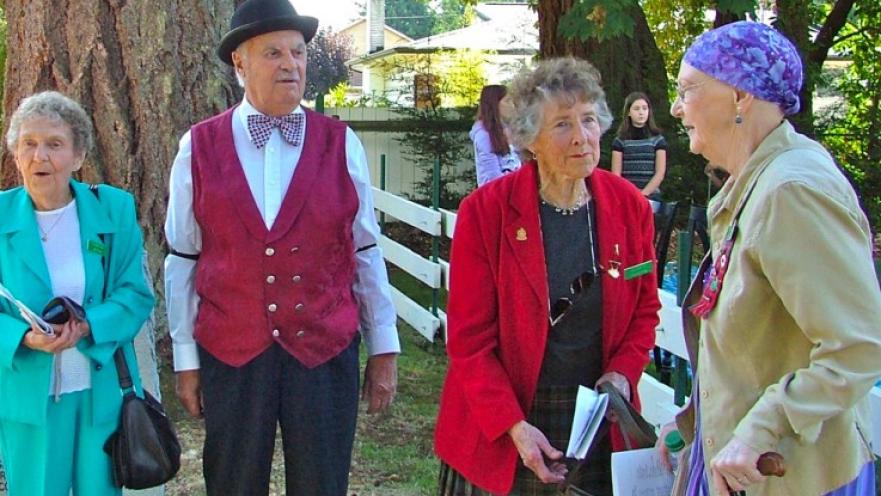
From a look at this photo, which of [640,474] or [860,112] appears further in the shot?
[860,112]

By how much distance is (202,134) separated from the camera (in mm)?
3229

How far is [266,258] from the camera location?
311 cm

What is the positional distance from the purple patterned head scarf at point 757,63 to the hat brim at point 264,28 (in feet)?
5.06

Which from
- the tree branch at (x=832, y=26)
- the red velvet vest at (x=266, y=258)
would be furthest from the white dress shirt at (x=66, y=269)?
the tree branch at (x=832, y=26)

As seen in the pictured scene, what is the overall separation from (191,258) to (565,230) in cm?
122

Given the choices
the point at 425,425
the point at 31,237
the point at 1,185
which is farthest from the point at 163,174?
the point at 31,237

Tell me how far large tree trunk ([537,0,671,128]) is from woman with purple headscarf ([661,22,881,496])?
9511 millimetres

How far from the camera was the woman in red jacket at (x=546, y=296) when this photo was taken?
2.97 meters

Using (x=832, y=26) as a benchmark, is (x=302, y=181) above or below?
below

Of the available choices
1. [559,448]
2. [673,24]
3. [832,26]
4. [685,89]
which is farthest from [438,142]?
[685,89]

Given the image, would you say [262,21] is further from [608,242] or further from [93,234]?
[608,242]

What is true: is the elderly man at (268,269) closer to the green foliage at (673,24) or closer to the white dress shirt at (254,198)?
the white dress shirt at (254,198)

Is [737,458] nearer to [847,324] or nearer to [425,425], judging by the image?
[847,324]

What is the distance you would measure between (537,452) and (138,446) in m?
1.31
